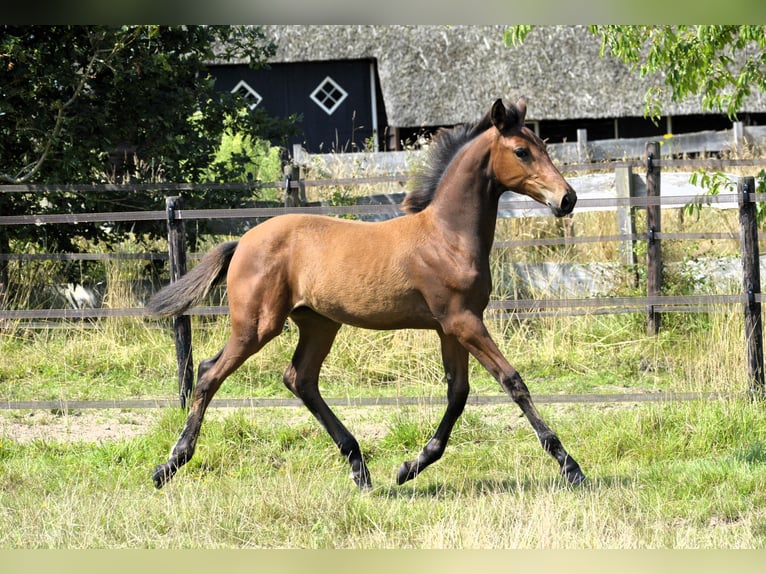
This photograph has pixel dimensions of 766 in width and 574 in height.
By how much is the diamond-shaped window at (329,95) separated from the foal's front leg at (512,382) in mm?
20886

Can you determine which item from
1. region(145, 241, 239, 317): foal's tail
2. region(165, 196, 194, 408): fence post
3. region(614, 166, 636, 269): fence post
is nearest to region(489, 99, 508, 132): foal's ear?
region(145, 241, 239, 317): foal's tail

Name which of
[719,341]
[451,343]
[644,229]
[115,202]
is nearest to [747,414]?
[719,341]

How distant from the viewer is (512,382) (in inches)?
201

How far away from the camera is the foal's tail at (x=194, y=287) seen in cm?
574

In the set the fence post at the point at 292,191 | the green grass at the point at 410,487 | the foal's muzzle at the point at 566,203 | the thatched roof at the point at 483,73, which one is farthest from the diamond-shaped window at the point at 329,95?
the foal's muzzle at the point at 566,203

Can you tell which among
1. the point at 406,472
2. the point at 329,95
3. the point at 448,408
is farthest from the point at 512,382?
the point at 329,95

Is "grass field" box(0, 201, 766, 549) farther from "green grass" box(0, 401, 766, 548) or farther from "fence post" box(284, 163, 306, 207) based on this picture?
"fence post" box(284, 163, 306, 207)

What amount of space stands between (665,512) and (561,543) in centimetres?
91

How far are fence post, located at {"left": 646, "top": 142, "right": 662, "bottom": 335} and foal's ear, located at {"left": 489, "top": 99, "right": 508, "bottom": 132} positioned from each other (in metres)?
3.56

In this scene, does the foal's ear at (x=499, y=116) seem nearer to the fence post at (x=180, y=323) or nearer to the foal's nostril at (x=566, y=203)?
the foal's nostril at (x=566, y=203)

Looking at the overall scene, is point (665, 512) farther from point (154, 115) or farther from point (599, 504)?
point (154, 115)

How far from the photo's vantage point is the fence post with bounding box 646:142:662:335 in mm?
8750

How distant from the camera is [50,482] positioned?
563cm

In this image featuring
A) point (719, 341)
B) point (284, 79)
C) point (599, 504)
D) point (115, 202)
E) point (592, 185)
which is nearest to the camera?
point (599, 504)
